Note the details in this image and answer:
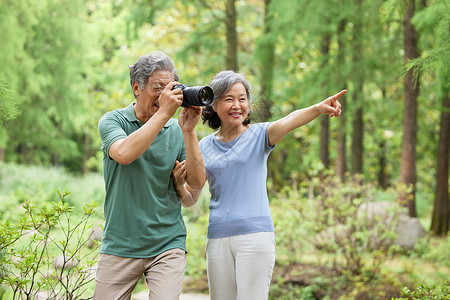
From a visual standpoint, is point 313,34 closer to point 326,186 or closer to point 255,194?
point 326,186

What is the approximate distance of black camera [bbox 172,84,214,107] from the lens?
2.18 meters

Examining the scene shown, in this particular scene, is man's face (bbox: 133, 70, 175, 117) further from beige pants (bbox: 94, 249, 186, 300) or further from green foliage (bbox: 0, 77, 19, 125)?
green foliage (bbox: 0, 77, 19, 125)

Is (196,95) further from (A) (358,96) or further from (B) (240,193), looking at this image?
(A) (358,96)

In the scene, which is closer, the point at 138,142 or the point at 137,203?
the point at 138,142

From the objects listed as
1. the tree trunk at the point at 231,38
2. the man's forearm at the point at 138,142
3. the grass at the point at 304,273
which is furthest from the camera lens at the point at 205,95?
the tree trunk at the point at 231,38

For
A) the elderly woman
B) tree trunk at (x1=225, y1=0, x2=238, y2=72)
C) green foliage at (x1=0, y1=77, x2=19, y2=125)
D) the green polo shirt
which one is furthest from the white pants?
tree trunk at (x1=225, y1=0, x2=238, y2=72)

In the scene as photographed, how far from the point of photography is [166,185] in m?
2.37

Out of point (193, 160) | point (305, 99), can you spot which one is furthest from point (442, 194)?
point (193, 160)

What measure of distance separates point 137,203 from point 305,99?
5.93 m

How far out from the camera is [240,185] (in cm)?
247

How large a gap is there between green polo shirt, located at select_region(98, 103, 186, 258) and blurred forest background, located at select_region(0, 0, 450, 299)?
1.32ft

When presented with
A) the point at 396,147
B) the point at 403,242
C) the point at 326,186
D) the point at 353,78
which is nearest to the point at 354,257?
the point at 326,186

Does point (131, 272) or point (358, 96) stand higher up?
point (358, 96)

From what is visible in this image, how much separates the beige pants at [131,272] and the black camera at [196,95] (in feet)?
2.25
